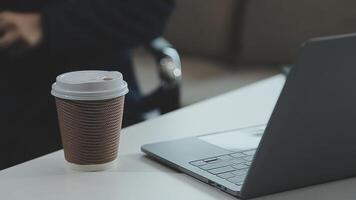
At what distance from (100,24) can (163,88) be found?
256mm

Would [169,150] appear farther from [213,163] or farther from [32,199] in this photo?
[32,199]

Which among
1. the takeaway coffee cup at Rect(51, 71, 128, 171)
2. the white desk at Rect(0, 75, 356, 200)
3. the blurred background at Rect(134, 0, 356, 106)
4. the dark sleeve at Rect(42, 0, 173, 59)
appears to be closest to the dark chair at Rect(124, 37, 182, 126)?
the dark sleeve at Rect(42, 0, 173, 59)

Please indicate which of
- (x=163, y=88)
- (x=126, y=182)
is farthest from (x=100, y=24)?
(x=126, y=182)

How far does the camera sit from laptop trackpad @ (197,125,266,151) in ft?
2.87

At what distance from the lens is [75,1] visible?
57.4 inches

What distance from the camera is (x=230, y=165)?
79cm

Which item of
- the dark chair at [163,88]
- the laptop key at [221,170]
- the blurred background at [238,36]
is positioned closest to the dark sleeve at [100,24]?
the dark chair at [163,88]

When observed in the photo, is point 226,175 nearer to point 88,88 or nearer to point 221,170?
point 221,170

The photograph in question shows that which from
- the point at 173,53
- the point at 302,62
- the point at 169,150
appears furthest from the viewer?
the point at 173,53

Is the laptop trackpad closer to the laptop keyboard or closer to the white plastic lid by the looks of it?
the laptop keyboard

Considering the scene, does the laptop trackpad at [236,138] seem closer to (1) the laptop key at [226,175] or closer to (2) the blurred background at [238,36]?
(1) the laptop key at [226,175]

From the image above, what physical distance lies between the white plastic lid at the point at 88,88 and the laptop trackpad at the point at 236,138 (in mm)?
166

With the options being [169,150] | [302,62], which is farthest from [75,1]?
[302,62]

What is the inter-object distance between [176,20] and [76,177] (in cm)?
191
